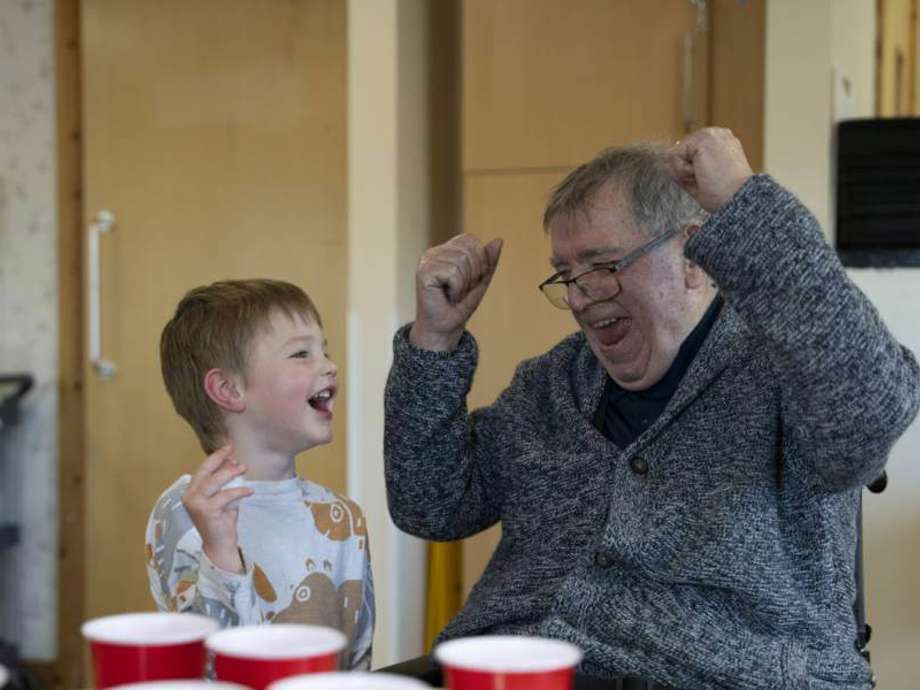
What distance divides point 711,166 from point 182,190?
2.67m

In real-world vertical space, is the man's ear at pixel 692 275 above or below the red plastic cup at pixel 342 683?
above

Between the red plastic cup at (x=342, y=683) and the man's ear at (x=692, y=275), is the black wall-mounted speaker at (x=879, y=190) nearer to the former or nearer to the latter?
the man's ear at (x=692, y=275)

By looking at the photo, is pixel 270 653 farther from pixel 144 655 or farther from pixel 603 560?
pixel 603 560

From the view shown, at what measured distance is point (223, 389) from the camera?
1703 mm

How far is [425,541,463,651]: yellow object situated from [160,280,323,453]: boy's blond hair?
5.09 feet

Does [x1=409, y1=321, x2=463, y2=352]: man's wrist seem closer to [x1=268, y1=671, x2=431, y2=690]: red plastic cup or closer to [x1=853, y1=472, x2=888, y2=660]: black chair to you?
[x1=853, y1=472, x2=888, y2=660]: black chair

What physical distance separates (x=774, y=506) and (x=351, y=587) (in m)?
0.56

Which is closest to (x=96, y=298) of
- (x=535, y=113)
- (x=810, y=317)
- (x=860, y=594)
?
(x=535, y=113)

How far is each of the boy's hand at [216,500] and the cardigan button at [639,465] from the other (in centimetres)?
54

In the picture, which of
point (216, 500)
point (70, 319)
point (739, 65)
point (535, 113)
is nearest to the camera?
point (216, 500)

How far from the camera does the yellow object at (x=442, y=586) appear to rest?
3.22m

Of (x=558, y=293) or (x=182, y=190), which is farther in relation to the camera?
(x=182, y=190)

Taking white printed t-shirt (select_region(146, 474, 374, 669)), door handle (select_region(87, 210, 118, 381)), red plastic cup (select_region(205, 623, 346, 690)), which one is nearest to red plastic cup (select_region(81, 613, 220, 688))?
red plastic cup (select_region(205, 623, 346, 690))

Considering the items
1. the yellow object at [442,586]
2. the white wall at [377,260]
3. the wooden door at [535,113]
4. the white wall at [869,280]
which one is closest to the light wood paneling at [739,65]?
the wooden door at [535,113]
